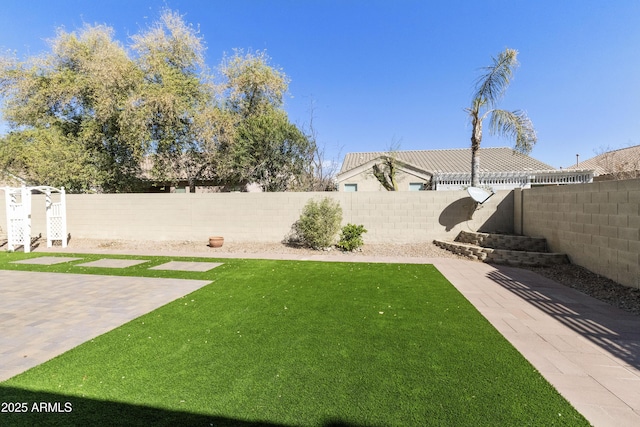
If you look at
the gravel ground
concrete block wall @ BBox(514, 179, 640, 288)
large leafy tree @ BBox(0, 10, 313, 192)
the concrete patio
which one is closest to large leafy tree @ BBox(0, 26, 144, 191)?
large leafy tree @ BBox(0, 10, 313, 192)

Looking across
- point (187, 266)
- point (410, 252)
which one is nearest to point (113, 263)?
point (187, 266)

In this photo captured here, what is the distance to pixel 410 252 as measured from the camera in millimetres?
10211

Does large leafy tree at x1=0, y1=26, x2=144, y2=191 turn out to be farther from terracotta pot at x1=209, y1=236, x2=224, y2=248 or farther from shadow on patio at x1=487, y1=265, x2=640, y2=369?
shadow on patio at x1=487, y1=265, x2=640, y2=369

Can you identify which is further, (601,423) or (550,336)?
(550,336)

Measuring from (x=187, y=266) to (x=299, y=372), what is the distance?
21.4 ft

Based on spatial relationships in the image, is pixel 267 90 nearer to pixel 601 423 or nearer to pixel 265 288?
pixel 265 288

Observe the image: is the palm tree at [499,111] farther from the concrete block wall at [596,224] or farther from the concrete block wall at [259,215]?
the concrete block wall at [596,224]

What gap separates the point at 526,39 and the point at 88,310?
14.4 meters

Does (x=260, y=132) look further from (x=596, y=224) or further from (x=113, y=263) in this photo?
(x=596, y=224)

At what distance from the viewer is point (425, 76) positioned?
14.4m

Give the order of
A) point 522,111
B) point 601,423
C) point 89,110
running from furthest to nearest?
point 89,110 < point 522,111 < point 601,423

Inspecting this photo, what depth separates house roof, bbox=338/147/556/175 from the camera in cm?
1864

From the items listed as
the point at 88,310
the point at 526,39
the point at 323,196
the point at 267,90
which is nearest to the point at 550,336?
the point at 88,310

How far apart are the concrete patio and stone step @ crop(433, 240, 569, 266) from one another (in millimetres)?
937
